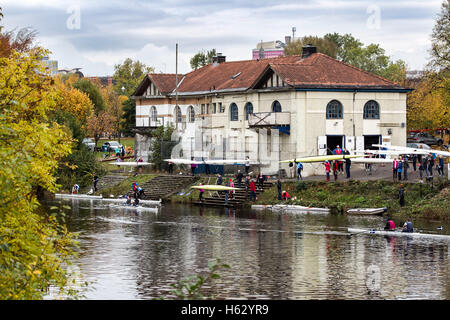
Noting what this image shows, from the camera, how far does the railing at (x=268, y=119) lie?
69688 millimetres

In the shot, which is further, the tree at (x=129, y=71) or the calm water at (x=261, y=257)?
the tree at (x=129, y=71)

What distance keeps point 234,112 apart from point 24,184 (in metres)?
60.4

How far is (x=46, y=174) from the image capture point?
20172mm

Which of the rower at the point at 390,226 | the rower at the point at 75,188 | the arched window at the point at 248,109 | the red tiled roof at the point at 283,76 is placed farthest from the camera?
the rower at the point at 75,188

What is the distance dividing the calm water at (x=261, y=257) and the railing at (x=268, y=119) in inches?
587

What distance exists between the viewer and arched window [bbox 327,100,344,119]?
69.6 meters

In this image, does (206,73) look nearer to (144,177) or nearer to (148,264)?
(144,177)

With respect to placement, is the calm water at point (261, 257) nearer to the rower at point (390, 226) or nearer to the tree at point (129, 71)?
the rower at point (390, 226)

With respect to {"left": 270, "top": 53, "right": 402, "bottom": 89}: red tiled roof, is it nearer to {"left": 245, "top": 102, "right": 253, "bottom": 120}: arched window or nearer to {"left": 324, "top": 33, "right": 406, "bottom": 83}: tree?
{"left": 245, "top": 102, "right": 253, "bottom": 120}: arched window

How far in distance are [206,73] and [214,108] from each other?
31.5 feet

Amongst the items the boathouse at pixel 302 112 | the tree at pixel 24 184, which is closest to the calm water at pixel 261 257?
the tree at pixel 24 184

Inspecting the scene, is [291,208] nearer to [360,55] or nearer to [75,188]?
[75,188]
